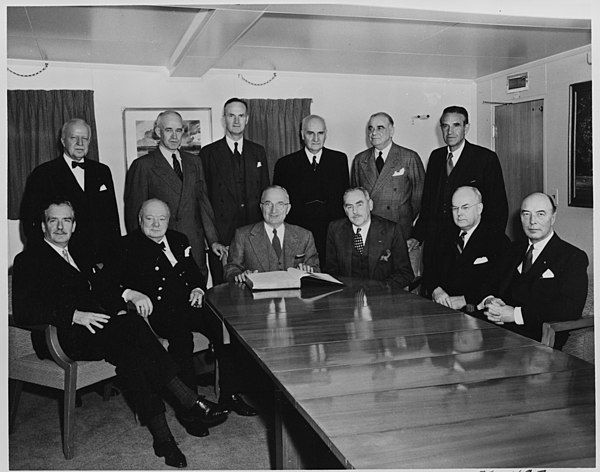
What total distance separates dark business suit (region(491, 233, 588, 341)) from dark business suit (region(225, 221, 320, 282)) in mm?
1212

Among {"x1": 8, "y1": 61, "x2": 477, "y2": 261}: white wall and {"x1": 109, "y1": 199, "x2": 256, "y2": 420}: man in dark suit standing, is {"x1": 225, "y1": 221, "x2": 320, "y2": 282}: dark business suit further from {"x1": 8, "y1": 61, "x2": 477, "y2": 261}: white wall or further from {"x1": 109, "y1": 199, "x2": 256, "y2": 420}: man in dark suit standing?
{"x1": 8, "y1": 61, "x2": 477, "y2": 261}: white wall

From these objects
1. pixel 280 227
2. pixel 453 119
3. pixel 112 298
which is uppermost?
pixel 453 119

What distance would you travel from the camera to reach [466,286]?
346cm

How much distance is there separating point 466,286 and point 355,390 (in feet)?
6.66

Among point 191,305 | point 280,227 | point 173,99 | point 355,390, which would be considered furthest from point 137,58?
point 355,390

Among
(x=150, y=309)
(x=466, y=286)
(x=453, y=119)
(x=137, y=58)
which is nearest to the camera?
(x=150, y=309)

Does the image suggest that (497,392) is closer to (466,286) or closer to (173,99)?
(466,286)

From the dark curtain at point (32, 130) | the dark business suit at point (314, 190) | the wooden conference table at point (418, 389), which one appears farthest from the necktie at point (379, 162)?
the dark curtain at point (32, 130)

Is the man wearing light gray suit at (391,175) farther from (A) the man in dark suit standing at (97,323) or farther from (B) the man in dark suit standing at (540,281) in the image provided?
(A) the man in dark suit standing at (97,323)

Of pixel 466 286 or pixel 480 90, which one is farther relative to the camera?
pixel 480 90

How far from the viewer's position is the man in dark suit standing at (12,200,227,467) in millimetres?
2869

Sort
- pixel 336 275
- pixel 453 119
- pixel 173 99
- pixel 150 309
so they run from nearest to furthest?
pixel 150 309 → pixel 336 275 → pixel 453 119 → pixel 173 99

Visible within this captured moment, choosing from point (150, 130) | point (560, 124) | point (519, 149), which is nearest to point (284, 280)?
point (150, 130)

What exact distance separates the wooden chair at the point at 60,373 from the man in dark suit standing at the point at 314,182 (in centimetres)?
179
